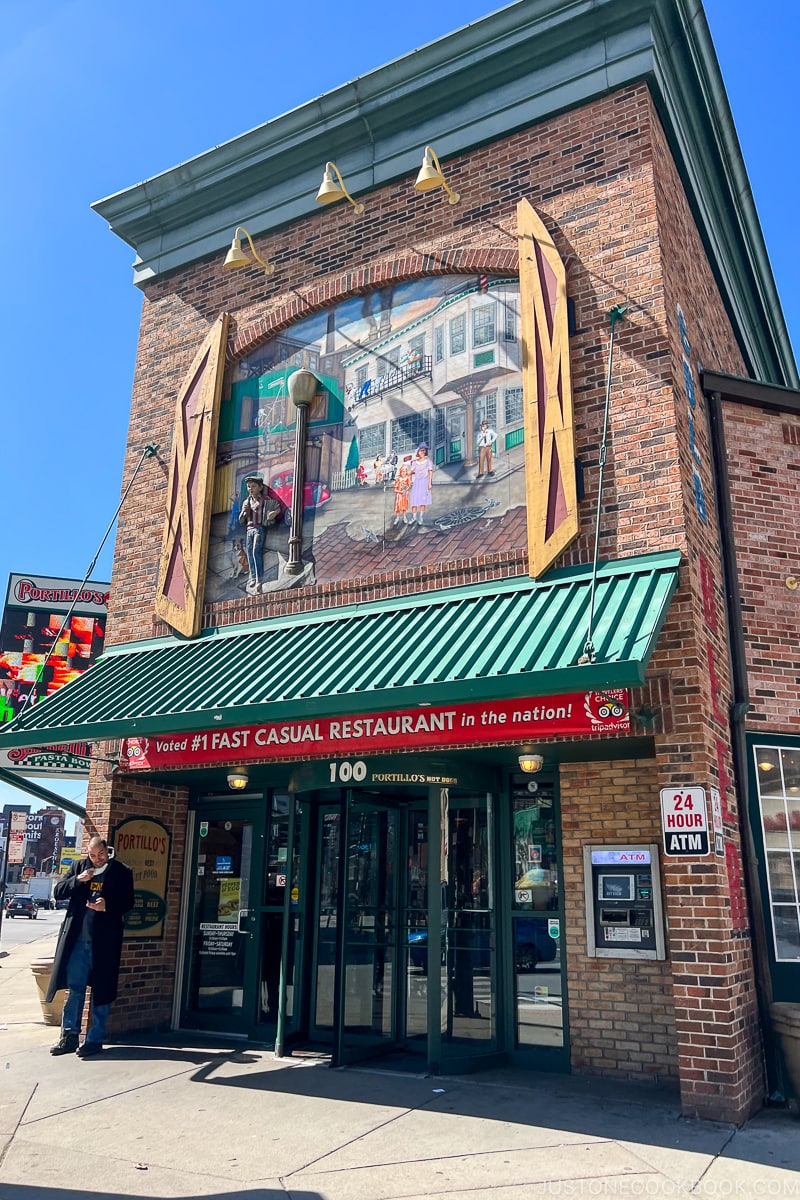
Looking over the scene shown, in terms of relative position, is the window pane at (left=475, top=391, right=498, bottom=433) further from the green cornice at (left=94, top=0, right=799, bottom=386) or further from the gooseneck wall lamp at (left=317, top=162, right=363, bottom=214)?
the green cornice at (left=94, top=0, right=799, bottom=386)

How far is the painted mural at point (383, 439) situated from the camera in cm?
936

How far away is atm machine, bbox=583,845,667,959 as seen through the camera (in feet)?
27.0

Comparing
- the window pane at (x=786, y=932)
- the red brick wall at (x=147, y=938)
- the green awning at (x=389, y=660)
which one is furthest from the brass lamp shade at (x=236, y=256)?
the window pane at (x=786, y=932)

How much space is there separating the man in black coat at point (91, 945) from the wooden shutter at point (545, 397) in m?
5.44

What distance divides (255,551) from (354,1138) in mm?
6246

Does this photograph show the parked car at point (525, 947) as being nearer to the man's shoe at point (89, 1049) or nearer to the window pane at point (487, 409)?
the man's shoe at point (89, 1049)

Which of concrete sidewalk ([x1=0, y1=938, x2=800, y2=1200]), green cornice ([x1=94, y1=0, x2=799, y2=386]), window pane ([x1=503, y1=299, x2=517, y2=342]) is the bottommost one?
concrete sidewalk ([x1=0, y1=938, x2=800, y2=1200])

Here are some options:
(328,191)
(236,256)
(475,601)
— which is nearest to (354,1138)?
(475,601)

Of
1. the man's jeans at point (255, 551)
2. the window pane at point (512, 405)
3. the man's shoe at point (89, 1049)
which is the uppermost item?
the window pane at point (512, 405)

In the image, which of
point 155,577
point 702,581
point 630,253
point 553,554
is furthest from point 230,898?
point 630,253

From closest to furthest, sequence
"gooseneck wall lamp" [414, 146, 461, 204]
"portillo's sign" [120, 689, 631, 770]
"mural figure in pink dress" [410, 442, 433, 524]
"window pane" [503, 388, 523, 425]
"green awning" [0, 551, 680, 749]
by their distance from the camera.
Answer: "green awning" [0, 551, 680, 749] < "portillo's sign" [120, 689, 631, 770] < "gooseneck wall lamp" [414, 146, 461, 204] < "window pane" [503, 388, 523, 425] < "mural figure in pink dress" [410, 442, 433, 524]

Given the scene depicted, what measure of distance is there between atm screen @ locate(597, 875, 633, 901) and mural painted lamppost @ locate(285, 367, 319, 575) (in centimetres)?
455

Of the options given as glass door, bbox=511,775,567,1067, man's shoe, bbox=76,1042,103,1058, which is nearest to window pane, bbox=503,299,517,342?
glass door, bbox=511,775,567,1067

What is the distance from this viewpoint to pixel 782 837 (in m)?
8.60
